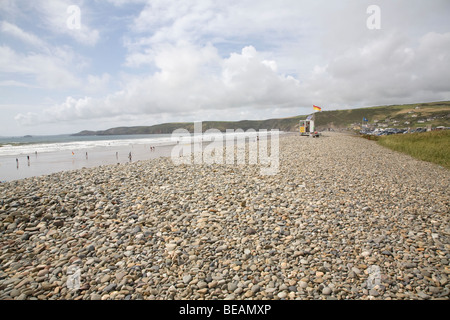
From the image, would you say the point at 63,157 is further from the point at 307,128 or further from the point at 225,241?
the point at 307,128

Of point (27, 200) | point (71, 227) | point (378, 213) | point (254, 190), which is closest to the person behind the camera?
point (71, 227)

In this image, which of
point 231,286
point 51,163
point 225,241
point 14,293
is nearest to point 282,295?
point 231,286

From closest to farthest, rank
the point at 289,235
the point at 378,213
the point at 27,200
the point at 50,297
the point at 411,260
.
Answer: the point at 50,297
the point at 411,260
the point at 289,235
the point at 378,213
the point at 27,200

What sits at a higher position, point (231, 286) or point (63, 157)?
point (63, 157)

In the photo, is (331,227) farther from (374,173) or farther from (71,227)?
(374,173)

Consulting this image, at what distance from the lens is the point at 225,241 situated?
5895 millimetres

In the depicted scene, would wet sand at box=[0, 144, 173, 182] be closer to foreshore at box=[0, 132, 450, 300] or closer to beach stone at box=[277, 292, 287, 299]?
foreshore at box=[0, 132, 450, 300]

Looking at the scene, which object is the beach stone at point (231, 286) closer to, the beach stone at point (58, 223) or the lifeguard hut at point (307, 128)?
the beach stone at point (58, 223)

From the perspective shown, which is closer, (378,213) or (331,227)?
(331,227)

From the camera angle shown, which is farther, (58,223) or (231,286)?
(58,223)

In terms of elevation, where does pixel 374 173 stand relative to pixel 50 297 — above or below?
above

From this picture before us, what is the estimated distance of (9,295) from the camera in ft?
14.5

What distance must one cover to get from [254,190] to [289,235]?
3481 mm
